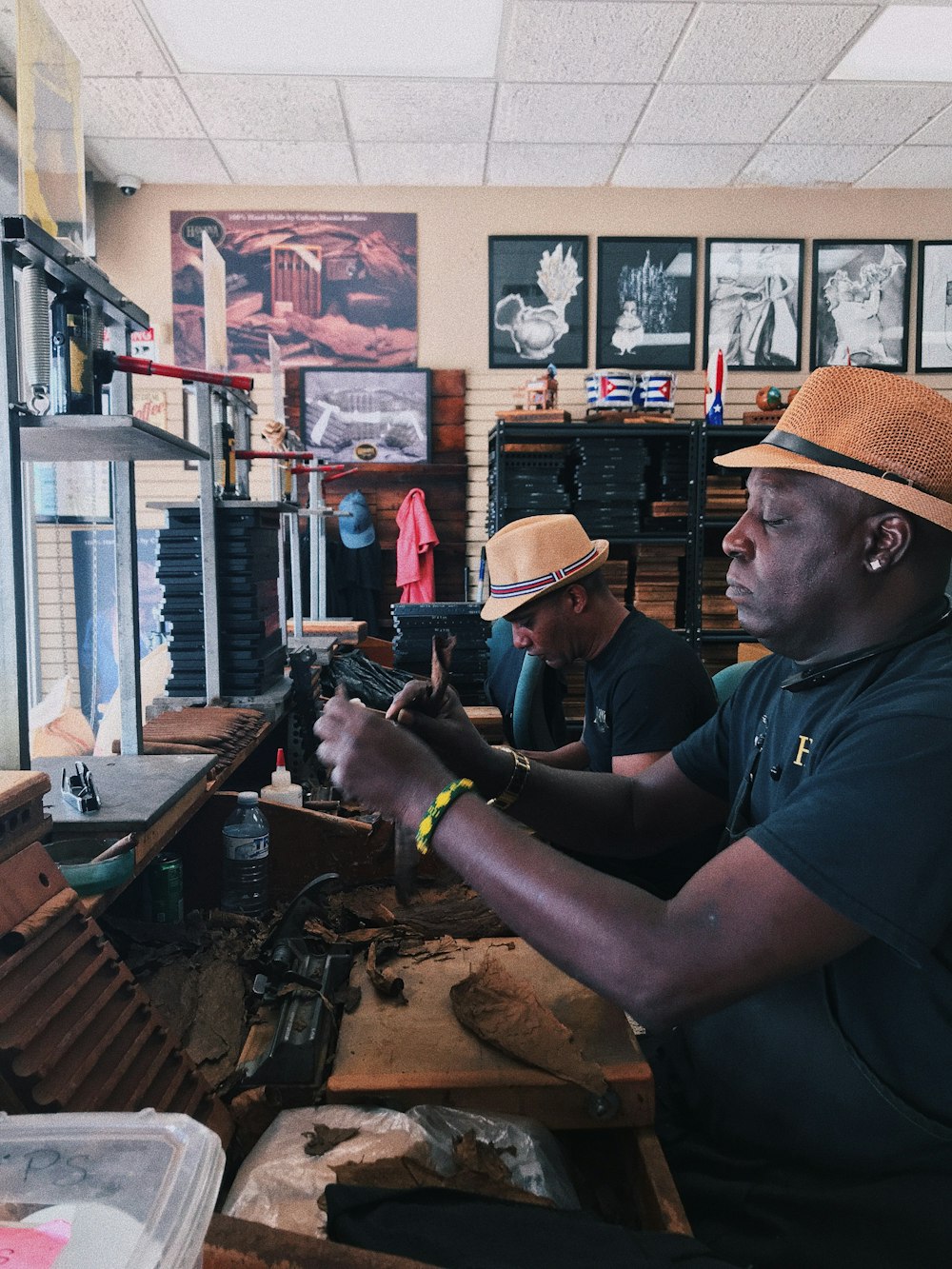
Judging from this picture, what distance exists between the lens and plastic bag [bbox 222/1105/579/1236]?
103 cm

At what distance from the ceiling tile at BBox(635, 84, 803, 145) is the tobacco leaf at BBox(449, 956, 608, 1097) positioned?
16.0 ft

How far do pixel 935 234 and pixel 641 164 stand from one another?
2.22 meters

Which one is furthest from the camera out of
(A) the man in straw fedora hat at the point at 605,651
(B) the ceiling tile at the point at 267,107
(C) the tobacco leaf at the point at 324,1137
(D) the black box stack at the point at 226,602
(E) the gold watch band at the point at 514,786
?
(B) the ceiling tile at the point at 267,107

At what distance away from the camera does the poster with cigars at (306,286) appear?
638 cm

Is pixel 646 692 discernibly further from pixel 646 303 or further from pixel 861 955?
pixel 646 303

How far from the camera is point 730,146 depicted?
5.73 meters

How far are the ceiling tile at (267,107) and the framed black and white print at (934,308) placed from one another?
160 inches

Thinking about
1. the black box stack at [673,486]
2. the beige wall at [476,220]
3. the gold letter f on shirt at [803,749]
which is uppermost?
the beige wall at [476,220]

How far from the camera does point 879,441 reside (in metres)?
1.24

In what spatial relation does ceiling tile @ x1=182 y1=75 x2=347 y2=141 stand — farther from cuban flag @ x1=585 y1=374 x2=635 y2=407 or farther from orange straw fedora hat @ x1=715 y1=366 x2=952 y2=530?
orange straw fedora hat @ x1=715 y1=366 x2=952 y2=530

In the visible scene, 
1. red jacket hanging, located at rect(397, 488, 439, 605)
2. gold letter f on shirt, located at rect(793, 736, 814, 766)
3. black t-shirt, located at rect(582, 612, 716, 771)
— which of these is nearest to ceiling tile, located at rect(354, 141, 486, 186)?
red jacket hanging, located at rect(397, 488, 439, 605)

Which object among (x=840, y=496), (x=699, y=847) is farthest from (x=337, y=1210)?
(x=699, y=847)

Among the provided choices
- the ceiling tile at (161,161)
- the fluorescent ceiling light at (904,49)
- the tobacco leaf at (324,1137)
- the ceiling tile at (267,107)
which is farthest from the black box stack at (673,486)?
the tobacco leaf at (324,1137)

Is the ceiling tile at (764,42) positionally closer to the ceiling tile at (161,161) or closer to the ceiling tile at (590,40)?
the ceiling tile at (590,40)
